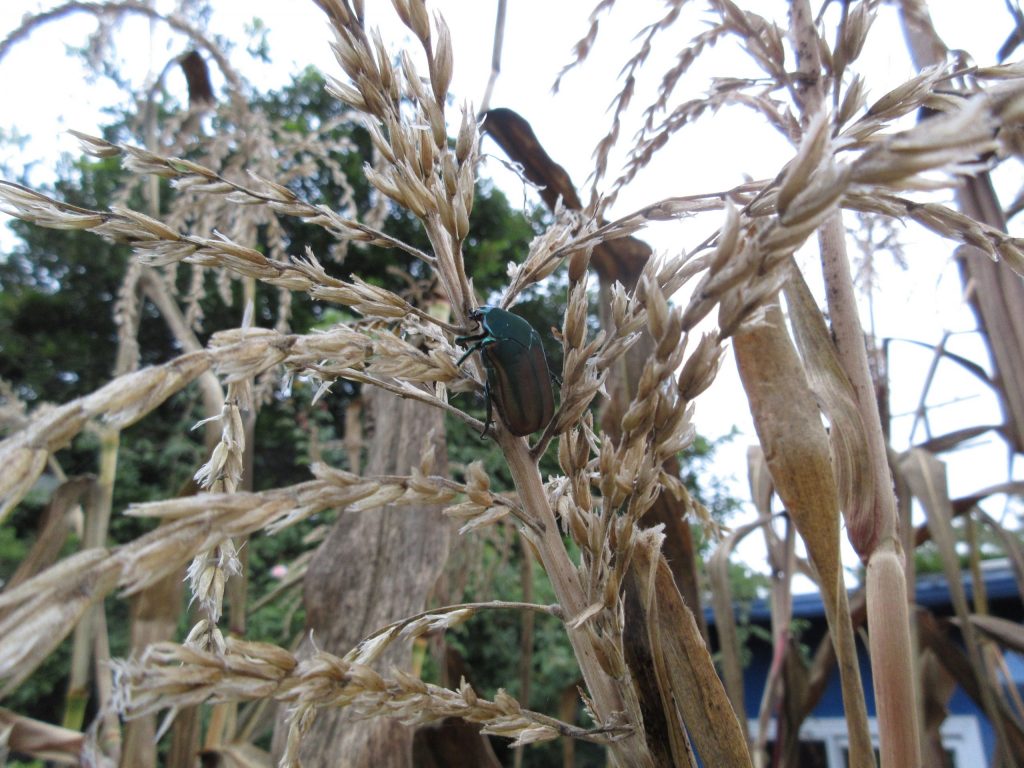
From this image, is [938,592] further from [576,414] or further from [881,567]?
[576,414]

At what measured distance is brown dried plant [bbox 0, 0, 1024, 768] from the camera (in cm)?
31

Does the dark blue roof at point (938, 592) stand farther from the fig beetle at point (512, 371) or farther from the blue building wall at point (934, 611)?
the fig beetle at point (512, 371)

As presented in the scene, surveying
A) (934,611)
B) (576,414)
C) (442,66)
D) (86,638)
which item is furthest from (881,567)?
(934,611)

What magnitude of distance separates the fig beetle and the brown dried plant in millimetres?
16

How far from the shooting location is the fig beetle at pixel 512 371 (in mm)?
473

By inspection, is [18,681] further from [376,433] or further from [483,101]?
[376,433]

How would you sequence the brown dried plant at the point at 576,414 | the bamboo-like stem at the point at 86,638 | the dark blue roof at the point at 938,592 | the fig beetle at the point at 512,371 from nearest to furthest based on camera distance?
1. the brown dried plant at the point at 576,414
2. the fig beetle at the point at 512,371
3. the bamboo-like stem at the point at 86,638
4. the dark blue roof at the point at 938,592

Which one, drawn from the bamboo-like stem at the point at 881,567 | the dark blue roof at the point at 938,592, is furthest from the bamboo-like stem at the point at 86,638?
the dark blue roof at the point at 938,592

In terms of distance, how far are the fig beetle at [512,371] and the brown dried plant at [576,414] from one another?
0.05ft

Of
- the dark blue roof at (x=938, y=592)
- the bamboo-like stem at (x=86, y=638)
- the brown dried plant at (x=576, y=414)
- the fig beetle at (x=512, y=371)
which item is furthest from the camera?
the dark blue roof at (x=938, y=592)

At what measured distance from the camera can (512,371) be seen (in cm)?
48

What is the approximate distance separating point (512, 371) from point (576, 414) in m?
0.05

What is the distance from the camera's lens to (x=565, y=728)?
1.37 ft

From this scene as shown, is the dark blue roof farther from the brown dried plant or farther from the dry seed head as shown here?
the dry seed head
